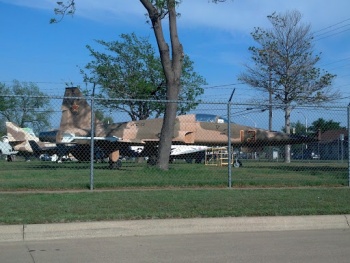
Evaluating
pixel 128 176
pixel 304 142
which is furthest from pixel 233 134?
pixel 128 176

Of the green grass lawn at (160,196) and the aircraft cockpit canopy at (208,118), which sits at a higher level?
the aircraft cockpit canopy at (208,118)

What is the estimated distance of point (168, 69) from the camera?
16.0 metres

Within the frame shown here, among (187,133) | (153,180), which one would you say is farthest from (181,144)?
(153,180)

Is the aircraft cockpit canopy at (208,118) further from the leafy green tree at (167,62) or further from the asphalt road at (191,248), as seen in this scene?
the asphalt road at (191,248)

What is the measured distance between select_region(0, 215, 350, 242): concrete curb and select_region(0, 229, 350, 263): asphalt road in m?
0.13

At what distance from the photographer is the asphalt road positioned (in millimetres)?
6551

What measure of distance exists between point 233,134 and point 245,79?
16089mm

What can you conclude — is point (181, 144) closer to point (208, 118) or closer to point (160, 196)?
point (208, 118)

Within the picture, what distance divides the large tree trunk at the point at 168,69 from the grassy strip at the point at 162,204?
4.20 m

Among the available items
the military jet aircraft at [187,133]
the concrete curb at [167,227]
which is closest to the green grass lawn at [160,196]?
the concrete curb at [167,227]

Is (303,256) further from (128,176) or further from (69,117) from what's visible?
(69,117)

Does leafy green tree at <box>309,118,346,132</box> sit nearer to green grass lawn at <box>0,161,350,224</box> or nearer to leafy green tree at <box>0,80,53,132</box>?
green grass lawn at <box>0,161,350,224</box>

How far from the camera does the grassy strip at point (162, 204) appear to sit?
856 cm

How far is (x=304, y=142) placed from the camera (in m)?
20.9
